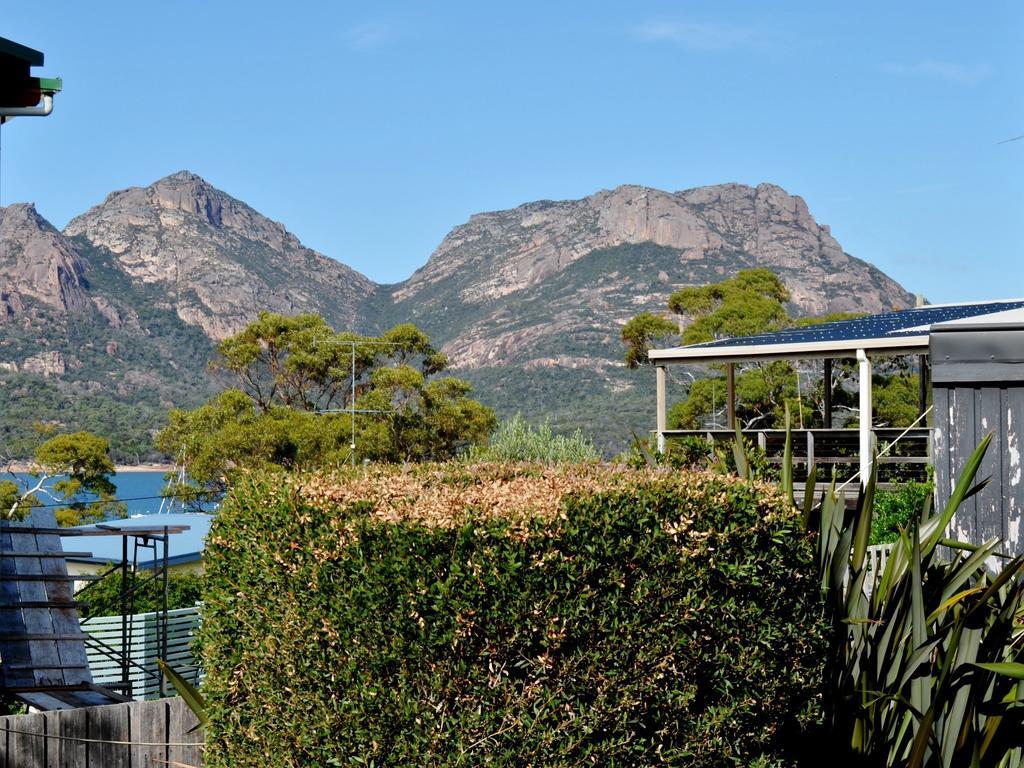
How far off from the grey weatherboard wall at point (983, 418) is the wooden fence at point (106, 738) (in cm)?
329

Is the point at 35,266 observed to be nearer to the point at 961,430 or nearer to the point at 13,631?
the point at 13,631

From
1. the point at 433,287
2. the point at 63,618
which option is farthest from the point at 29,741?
the point at 433,287

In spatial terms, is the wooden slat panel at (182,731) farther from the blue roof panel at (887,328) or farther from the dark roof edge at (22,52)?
the blue roof panel at (887,328)

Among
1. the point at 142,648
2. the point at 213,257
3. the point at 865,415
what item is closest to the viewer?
the point at 142,648

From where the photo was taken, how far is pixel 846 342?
1549 cm

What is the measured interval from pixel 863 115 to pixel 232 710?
8062 centimetres

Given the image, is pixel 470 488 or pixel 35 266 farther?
pixel 35 266

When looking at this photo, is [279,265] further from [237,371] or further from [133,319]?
[237,371]

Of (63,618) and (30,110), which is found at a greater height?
(30,110)

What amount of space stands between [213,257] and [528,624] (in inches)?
3630

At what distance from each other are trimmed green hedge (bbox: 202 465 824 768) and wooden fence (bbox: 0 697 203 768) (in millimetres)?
1101

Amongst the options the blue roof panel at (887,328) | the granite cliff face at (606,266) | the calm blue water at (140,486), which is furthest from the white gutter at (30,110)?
the granite cliff face at (606,266)

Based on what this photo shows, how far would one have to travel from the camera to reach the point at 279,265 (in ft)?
322

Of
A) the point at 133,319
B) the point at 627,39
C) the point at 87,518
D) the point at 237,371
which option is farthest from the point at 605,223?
the point at 87,518
